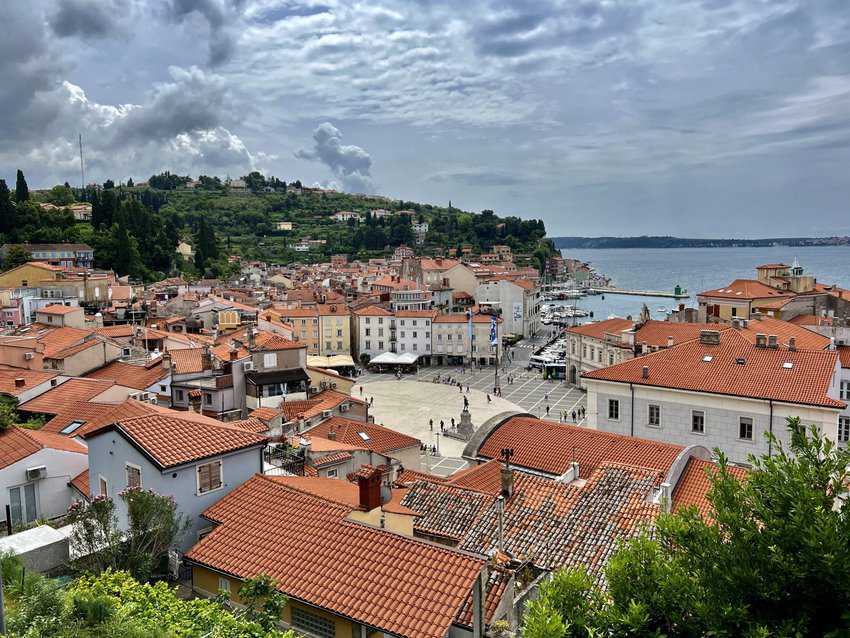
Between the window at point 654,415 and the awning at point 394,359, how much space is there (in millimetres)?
48809

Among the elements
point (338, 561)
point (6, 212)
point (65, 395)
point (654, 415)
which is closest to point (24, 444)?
point (65, 395)

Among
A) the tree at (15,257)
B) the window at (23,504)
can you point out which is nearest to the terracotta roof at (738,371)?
the window at (23,504)

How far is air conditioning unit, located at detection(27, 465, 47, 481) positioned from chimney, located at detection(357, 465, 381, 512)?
1108cm

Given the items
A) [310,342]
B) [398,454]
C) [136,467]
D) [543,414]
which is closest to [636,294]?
[310,342]

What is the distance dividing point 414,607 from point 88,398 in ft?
81.0

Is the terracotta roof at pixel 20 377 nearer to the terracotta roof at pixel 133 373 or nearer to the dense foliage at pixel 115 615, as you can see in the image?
the terracotta roof at pixel 133 373

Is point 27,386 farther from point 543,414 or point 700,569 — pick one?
point 543,414

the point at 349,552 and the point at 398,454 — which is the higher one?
the point at 349,552

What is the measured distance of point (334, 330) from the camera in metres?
81.6

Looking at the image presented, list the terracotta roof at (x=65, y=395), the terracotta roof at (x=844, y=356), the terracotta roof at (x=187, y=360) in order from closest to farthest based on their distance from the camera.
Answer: the terracotta roof at (x=65, y=395) → the terracotta roof at (x=844, y=356) → the terracotta roof at (x=187, y=360)

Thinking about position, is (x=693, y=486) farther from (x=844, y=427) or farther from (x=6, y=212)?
(x=6, y=212)

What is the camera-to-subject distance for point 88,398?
28.3 metres

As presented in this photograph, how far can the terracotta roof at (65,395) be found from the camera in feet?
91.8

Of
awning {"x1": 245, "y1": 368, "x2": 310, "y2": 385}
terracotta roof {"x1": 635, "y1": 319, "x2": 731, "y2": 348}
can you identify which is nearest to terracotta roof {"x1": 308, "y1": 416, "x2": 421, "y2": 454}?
awning {"x1": 245, "y1": 368, "x2": 310, "y2": 385}
